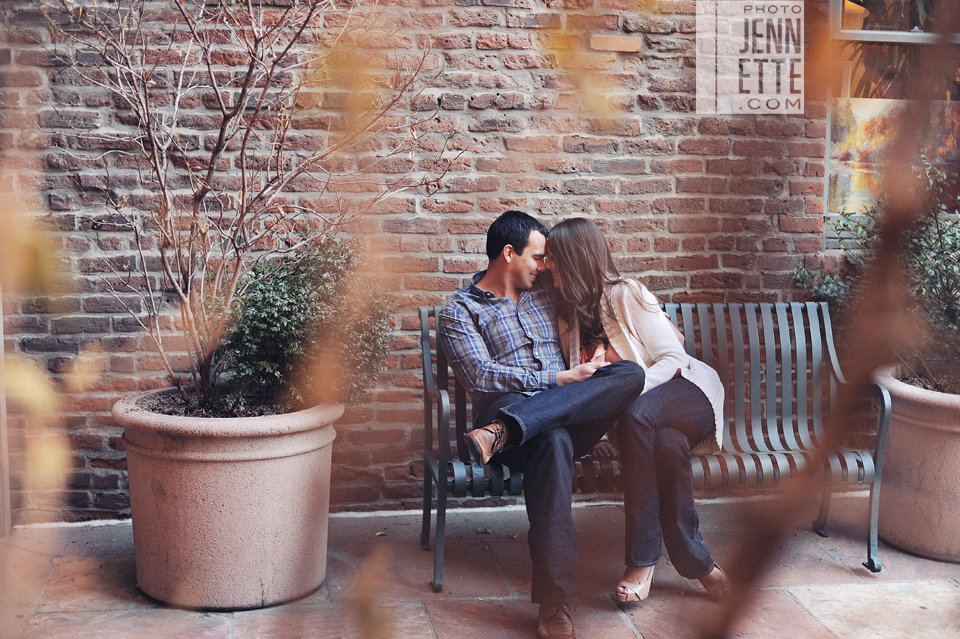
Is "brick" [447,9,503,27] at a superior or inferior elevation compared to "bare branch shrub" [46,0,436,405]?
superior

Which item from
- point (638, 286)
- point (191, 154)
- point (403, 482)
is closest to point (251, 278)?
point (191, 154)

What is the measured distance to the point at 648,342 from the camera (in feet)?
9.87

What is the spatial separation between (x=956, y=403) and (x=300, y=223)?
2.62m

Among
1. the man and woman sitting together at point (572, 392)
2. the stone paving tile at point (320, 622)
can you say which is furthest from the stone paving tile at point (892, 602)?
the stone paving tile at point (320, 622)

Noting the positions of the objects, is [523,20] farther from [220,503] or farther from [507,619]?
[507,619]

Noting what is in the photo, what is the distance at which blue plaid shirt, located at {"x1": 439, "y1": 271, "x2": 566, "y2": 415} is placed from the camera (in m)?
2.92

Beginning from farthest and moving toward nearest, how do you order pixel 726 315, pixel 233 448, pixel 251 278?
pixel 726 315 < pixel 251 278 < pixel 233 448

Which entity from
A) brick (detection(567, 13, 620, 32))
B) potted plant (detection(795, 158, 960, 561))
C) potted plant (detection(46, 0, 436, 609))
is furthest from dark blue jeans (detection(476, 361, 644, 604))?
brick (detection(567, 13, 620, 32))

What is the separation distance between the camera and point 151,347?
335 cm

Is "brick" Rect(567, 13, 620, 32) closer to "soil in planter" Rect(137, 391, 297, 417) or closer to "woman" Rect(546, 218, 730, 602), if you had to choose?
"woman" Rect(546, 218, 730, 602)

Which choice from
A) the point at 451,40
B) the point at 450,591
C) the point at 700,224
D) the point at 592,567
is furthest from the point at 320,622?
the point at 700,224

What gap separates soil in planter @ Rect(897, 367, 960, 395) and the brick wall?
61cm

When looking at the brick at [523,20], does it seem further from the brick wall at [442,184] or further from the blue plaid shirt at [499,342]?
the blue plaid shirt at [499,342]

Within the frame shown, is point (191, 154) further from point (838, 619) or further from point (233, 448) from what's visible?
point (838, 619)
